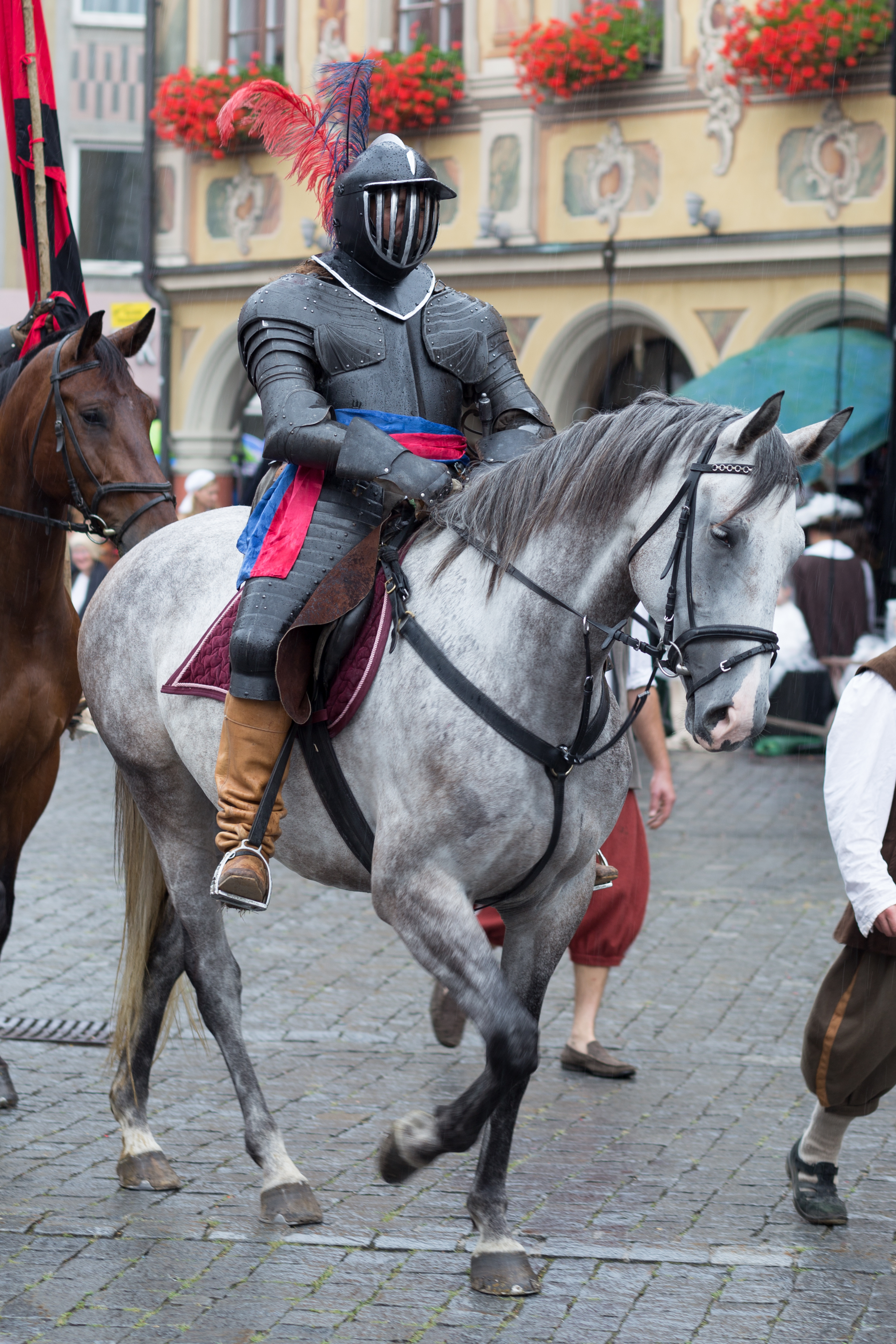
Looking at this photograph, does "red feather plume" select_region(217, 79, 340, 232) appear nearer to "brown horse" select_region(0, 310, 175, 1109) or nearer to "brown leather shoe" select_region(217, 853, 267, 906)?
"brown horse" select_region(0, 310, 175, 1109)

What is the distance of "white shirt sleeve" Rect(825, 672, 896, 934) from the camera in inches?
170

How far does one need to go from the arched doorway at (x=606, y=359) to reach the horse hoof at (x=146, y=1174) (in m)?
12.9

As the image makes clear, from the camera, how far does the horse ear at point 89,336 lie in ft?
18.1

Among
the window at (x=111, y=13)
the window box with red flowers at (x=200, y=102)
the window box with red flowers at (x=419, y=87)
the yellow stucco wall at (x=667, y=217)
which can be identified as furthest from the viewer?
the window at (x=111, y=13)

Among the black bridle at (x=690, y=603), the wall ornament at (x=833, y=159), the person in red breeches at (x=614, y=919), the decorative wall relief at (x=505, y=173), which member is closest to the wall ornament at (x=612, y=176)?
the decorative wall relief at (x=505, y=173)

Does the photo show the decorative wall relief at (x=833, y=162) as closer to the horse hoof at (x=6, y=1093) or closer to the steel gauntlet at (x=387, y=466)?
the horse hoof at (x=6, y=1093)

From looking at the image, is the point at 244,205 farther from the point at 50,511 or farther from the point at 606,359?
the point at 50,511

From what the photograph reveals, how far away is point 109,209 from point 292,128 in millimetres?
23292

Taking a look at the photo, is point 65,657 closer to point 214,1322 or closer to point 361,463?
point 361,463

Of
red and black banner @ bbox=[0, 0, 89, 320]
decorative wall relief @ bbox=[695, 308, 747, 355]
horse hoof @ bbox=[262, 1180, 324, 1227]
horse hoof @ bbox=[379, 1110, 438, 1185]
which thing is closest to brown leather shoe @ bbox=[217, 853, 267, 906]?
horse hoof @ bbox=[379, 1110, 438, 1185]

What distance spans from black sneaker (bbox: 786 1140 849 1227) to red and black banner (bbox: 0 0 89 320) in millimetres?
3773

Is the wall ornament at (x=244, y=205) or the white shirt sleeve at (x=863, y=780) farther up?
the wall ornament at (x=244, y=205)

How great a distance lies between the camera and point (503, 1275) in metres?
4.17

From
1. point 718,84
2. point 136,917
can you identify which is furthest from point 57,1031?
point 718,84
